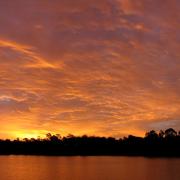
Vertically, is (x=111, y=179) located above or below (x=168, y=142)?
below

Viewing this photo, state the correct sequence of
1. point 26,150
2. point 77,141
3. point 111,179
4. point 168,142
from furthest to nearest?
point 26,150
point 77,141
point 168,142
point 111,179

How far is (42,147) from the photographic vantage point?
196 m

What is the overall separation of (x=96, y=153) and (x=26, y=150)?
3488cm

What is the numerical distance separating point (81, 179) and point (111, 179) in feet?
15.9

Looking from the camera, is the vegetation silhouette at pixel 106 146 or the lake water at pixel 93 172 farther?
the vegetation silhouette at pixel 106 146

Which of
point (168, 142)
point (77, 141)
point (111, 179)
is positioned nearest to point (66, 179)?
point (111, 179)

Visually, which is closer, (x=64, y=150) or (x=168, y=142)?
(x=168, y=142)

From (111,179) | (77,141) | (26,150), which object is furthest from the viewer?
(26,150)

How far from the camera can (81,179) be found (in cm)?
6091

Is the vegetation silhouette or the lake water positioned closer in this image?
the lake water

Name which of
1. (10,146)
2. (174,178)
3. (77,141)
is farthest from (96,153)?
(174,178)

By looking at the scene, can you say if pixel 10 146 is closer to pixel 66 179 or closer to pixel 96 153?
pixel 96 153

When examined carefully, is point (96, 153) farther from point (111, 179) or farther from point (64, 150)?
point (111, 179)

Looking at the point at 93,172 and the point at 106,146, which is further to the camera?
the point at 106,146
